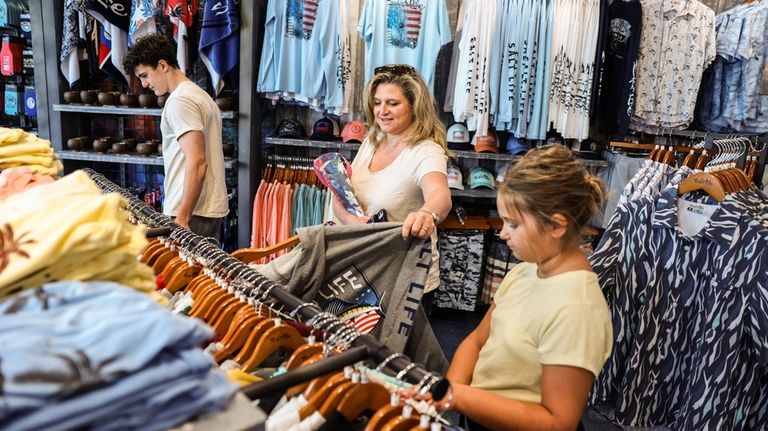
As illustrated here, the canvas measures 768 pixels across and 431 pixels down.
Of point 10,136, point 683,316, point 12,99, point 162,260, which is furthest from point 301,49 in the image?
point 683,316

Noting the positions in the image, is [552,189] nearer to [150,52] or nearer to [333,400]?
[333,400]

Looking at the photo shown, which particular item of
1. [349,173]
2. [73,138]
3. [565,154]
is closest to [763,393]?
[565,154]

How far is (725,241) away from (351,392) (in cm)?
168

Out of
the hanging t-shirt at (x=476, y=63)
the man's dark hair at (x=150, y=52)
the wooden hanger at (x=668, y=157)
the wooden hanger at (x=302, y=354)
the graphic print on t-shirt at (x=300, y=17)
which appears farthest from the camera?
the graphic print on t-shirt at (x=300, y=17)

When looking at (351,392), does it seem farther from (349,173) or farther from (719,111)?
(719,111)

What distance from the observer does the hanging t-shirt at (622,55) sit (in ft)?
11.4

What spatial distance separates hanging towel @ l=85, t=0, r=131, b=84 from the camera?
3.61m

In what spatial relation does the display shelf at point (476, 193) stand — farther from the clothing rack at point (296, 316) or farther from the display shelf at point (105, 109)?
the clothing rack at point (296, 316)

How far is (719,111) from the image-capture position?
3.73 m

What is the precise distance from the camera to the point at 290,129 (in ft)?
12.4

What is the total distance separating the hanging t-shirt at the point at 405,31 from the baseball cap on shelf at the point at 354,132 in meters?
0.35

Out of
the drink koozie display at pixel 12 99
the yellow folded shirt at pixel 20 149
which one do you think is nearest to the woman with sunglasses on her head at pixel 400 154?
the yellow folded shirt at pixel 20 149

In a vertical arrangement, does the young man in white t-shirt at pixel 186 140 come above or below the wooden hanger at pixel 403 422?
above

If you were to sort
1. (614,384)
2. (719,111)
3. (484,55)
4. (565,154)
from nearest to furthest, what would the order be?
(565,154) < (614,384) < (484,55) < (719,111)
